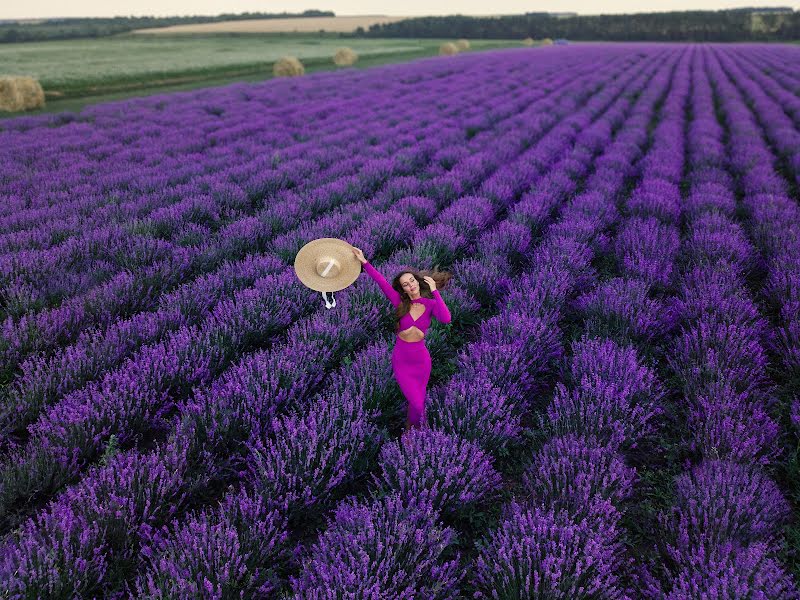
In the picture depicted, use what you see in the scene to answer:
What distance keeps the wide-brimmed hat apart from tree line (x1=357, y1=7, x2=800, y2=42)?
77.9 m

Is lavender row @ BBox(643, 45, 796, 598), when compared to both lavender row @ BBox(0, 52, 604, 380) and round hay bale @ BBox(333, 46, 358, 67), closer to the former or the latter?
lavender row @ BBox(0, 52, 604, 380)

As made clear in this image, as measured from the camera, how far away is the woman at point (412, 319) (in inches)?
91.0

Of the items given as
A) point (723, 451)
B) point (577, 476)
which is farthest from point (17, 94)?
point (723, 451)

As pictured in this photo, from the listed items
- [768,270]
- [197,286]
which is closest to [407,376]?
[197,286]

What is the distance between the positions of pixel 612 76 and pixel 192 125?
56.1 ft

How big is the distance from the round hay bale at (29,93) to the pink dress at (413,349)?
52.5 ft

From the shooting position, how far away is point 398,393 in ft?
9.42

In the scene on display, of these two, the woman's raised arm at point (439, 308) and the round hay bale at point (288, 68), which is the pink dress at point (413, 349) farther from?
the round hay bale at point (288, 68)

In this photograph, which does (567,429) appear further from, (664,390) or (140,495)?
(140,495)

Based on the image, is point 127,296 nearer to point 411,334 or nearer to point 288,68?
point 411,334

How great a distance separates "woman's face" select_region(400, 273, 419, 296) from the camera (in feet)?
7.46

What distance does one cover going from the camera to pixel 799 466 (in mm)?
2312

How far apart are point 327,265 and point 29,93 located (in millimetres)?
16166

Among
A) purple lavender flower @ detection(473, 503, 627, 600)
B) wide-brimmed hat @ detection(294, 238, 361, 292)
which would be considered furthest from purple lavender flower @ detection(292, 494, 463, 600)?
wide-brimmed hat @ detection(294, 238, 361, 292)
